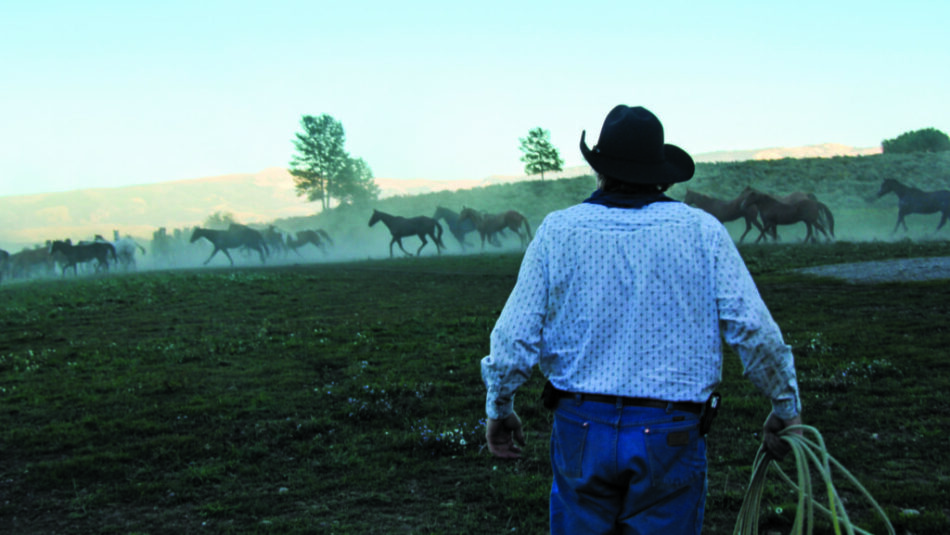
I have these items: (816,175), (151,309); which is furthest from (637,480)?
(816,175)

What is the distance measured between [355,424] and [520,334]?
18.1ft

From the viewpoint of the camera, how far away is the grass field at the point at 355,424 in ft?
17.2

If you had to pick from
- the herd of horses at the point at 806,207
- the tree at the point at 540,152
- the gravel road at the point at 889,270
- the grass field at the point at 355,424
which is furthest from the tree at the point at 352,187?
the grass field at the point at 355,424

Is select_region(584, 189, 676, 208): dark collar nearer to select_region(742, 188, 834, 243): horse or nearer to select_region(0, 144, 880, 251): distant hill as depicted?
select_region(742, 188, 834, 243): horse

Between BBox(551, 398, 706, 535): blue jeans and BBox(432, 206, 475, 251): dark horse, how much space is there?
43.4 metres

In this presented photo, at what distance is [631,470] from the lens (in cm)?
235

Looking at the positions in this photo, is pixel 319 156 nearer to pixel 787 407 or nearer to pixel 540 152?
pixel 540 152

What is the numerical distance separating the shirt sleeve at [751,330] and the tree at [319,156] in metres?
95.2

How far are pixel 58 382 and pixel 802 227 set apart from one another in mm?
40680

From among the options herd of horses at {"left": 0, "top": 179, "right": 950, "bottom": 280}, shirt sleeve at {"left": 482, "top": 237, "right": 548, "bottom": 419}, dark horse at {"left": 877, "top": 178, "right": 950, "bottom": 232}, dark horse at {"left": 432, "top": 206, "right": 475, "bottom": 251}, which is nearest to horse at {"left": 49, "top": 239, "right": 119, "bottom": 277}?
herd of horses at {"left": 0, "top": 179, "right": 950, "bottom": 280}

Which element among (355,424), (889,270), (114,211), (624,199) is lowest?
(889,270)

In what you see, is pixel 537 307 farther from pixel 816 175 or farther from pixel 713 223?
pixel 816 175

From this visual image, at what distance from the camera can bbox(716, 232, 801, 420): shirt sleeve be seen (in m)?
2.37

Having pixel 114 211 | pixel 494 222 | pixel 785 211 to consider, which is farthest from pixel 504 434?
pixel 114 211
